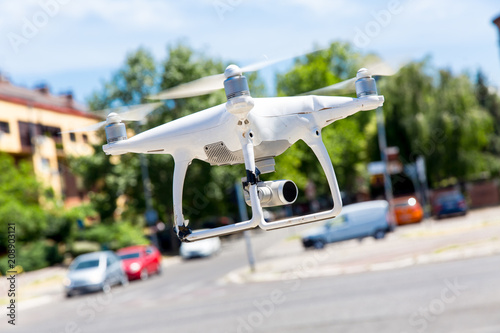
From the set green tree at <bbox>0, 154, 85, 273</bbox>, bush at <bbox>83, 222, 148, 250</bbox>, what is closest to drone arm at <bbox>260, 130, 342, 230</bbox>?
green tree at <bbox>0, 154, 85, 273</bbox>

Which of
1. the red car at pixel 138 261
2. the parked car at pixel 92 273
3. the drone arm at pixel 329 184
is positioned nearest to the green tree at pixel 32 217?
the red car at pixel 138 261

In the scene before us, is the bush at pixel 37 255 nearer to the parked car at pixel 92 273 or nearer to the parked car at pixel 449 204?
the parked car at pixel 92 273

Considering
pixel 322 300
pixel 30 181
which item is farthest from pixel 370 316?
pixel 30 181

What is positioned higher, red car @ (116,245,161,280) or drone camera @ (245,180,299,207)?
drone camera @ (245,180,299,207)

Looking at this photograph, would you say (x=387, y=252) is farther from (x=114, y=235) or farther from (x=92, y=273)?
(x=114, y=235)

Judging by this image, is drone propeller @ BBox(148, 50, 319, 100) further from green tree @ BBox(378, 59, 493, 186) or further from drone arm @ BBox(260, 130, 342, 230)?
green tree @ BBox(378, 59, 493, 186)

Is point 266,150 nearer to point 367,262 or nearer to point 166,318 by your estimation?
point 166,318
